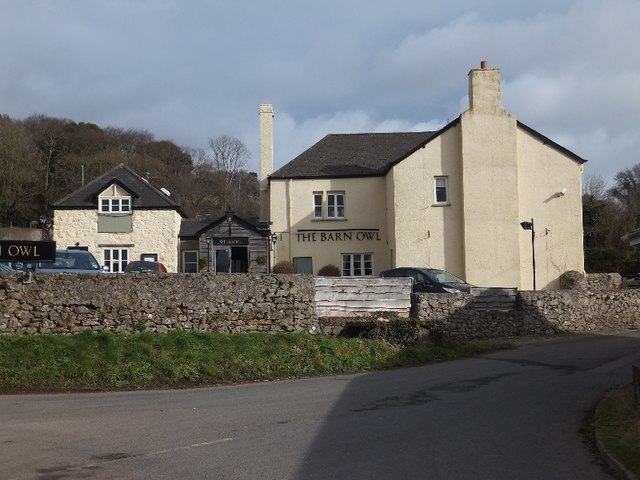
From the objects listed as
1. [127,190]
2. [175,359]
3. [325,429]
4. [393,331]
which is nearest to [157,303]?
[175,359]

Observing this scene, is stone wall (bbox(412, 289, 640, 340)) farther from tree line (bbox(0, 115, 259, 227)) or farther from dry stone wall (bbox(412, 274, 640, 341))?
tree line (bbox(0, 115, 259, 227))

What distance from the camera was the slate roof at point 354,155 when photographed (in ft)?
126

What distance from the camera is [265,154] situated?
3984cm

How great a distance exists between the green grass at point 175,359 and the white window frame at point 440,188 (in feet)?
53.7

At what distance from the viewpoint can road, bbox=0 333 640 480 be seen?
8.09 metres

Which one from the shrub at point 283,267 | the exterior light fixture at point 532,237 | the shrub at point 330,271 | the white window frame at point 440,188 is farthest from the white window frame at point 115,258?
the exterior light fixture at point 532,237

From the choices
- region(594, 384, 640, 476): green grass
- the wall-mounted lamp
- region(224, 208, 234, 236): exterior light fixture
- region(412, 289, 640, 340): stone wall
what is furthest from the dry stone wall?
the wall-mounted lamp

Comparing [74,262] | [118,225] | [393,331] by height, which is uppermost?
[118,225]

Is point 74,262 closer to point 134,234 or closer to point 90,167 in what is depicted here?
point 134,234

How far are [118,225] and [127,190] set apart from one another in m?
2.03

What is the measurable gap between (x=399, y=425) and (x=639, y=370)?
371 cm

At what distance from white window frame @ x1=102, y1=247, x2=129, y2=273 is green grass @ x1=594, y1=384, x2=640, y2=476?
1248 inches

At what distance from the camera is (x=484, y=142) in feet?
114

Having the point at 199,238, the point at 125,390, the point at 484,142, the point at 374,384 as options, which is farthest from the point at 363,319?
the point at 199,238
